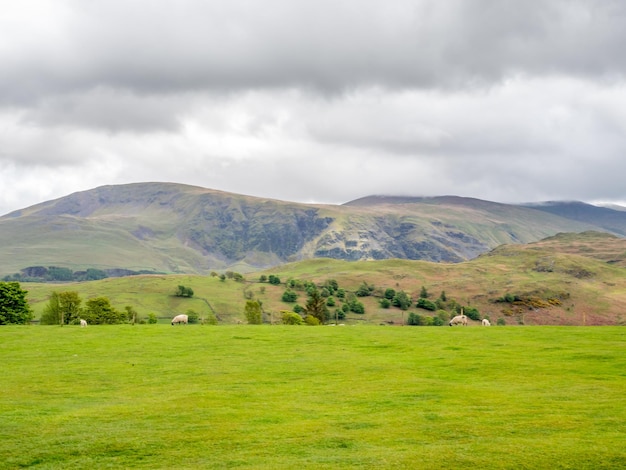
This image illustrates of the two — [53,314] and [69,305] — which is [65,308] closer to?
[69,305]

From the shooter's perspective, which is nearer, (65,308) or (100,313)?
(65,308)

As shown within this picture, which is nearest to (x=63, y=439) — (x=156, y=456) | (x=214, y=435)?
(x=156, y=456)

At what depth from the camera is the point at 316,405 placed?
23.8 m

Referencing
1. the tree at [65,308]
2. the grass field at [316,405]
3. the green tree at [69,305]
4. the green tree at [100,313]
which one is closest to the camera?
the grass field at [316,405]

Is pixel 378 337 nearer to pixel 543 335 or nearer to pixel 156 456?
pixel 543 335

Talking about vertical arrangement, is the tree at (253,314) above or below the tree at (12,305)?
below

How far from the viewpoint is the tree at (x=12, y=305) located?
81750 millimetres

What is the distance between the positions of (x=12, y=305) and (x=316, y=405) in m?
74.6

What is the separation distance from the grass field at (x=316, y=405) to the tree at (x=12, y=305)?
4231 cm

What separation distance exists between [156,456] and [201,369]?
52.9ft

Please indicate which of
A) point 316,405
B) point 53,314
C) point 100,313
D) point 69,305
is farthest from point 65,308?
point 316,405

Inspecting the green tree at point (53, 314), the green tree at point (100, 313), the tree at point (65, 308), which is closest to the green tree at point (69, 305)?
the tree at point (65, 308)

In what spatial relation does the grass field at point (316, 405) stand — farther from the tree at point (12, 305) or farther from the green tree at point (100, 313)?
the green tree at point (100, 313)

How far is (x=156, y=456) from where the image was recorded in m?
17.4
